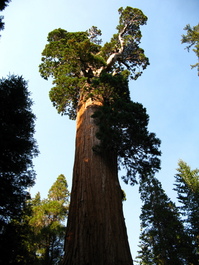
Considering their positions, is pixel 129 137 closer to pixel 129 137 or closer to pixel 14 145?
pixel 129 137

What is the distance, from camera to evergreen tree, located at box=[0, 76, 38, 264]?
5.39m

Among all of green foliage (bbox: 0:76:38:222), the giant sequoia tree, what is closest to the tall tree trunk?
the giant sequoia tree

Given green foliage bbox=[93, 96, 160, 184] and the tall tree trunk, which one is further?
green foliage bbox=[93, 96, 160, 184]

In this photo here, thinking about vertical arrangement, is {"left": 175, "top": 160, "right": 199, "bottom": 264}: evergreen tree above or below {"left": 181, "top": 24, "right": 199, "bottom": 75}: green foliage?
below

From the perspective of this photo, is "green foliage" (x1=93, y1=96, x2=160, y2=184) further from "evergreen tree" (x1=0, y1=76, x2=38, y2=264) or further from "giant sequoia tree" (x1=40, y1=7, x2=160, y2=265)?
"evergreen tree" (x1=0, y1=76, x2=38, y2=264)

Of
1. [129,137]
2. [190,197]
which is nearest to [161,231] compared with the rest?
[190,197]

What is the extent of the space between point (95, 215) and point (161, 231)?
13809 millimetres

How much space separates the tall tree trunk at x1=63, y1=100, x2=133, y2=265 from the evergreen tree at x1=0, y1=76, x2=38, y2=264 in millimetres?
2029

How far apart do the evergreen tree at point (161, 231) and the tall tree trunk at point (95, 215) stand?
12392 mm

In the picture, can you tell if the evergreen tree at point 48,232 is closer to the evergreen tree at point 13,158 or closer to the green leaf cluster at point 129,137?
the evergreen tree at point 13,158

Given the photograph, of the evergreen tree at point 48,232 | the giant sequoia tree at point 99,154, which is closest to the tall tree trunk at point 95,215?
the giant sequoia tree at point 99,154

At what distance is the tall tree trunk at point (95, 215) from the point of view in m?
3.35

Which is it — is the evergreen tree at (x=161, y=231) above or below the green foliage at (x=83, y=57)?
below

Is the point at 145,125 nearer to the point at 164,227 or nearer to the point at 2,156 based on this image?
the point at 2,156
